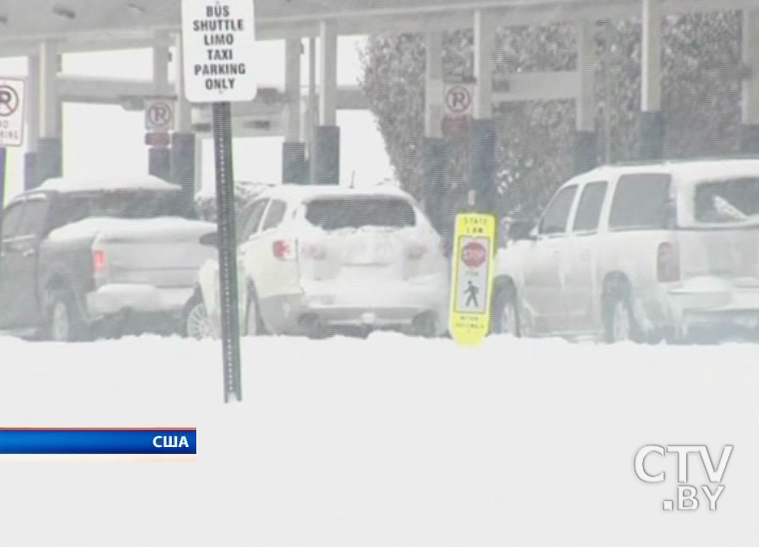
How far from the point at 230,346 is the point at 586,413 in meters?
2.19

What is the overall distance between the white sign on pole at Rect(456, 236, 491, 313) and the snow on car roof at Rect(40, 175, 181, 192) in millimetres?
4731

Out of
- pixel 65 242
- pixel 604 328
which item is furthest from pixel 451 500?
pixel 65 242

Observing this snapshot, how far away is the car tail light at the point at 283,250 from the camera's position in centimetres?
2044

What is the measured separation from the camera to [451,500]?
10.5 metres

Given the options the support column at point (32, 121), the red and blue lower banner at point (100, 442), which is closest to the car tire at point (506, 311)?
the red and blue lower banner at point (100, 442)

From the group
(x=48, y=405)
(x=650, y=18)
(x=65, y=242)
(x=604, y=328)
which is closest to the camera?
(x=48, y=405)

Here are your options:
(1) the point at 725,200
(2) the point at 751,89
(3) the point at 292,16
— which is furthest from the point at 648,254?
(3) the point at 292,16

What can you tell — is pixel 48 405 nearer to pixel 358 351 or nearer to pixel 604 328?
pixel 358 351

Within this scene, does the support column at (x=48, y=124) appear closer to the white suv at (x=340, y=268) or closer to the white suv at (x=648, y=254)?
the white suv at (x=340, y=268)

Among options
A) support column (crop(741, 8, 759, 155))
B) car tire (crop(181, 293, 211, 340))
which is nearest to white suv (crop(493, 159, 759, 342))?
car tire (crop(181, 293, 211, 340))

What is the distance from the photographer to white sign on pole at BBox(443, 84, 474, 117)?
29734 millimetres

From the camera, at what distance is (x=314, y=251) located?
2034 cm

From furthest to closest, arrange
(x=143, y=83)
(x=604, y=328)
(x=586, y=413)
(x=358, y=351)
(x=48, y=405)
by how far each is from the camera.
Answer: (x=143, y=83), (x=604, y=328), (x=358, y=351), (x=48, y=405), (x=586, y=413)

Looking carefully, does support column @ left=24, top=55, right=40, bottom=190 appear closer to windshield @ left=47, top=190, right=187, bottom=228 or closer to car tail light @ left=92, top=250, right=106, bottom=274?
windshield @ left=47, top=190, right=187, bottom=228
